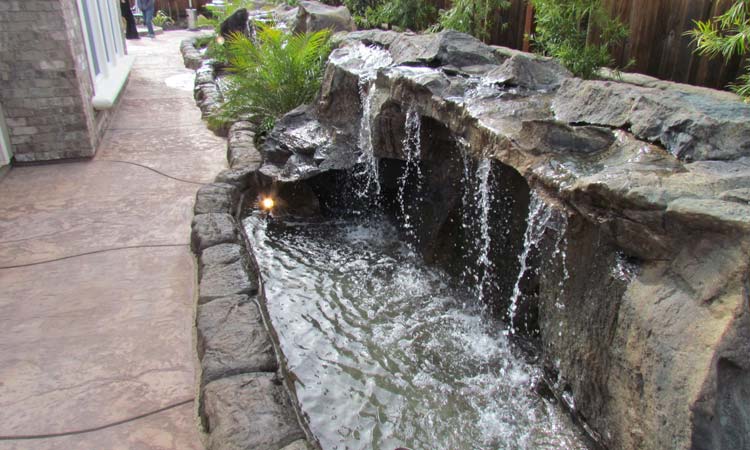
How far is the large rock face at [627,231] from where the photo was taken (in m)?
1.69

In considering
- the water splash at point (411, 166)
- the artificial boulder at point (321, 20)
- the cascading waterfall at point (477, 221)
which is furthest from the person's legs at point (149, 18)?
the cascading waterfall at point (477, 221)

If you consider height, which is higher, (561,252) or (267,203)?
(561,252)

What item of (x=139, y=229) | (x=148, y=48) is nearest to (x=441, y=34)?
(x=139, y=229)

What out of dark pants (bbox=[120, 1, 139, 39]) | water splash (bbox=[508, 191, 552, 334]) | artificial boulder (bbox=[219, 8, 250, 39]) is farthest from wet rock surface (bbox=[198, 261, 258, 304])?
dark pants (bbox=[120, 1, 139, 39])

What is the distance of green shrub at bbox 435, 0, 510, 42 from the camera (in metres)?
5.74

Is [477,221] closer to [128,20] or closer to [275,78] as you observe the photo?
[275,78]

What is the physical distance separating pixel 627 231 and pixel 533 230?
712mm

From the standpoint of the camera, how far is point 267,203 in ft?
16.2

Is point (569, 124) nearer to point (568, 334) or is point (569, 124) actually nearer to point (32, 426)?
point (568, 334)

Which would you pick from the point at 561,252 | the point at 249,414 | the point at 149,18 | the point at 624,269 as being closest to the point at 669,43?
the point at 561,252

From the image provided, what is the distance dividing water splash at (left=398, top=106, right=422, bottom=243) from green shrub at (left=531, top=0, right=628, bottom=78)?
1402mm

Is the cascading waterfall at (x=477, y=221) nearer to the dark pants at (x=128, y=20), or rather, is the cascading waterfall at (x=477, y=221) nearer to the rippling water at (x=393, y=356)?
the rippling water at (x=393, y=356)

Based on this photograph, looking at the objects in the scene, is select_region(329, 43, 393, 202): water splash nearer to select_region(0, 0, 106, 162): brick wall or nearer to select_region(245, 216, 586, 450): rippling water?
select_region(245, 216, 586, 450): rippling water

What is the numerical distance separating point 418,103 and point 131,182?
9.88 ft
